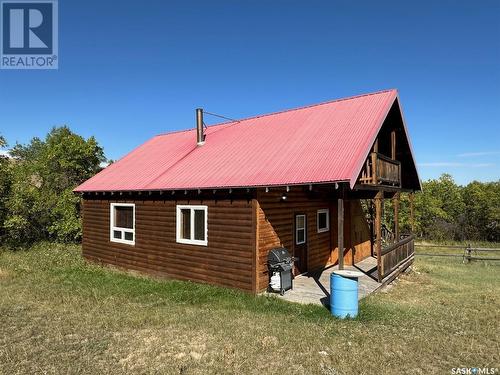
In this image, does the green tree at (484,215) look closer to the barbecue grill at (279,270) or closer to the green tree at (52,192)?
the barbecue grill at (279,270)

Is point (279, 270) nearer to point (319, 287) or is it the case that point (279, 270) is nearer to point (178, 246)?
point (319, 287)

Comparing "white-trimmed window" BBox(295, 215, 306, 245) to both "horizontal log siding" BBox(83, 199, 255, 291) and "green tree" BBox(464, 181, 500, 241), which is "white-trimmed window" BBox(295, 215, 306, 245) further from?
"green tree" BBox(464, 181, 500, 241)

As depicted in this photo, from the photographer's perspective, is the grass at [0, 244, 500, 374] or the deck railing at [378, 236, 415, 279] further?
the deck railing at [378, 236, 415, 279]

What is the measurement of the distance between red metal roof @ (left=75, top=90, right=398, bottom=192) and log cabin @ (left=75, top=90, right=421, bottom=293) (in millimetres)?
54

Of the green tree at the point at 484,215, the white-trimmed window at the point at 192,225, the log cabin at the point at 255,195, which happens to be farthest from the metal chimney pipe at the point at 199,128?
the green tree at the point at 484,215

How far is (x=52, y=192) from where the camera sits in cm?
2250

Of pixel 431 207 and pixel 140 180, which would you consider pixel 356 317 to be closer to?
pixel 140 180

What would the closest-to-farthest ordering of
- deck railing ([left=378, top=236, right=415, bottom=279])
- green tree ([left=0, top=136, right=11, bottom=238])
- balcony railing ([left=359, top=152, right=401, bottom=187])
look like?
balcony railing ([left=359, top=152, right=401, bottom=187])
deck railing ([left=378, top=236, right=415, bottom=279])
green tree ([left=0, top=136, right=11, bottom=238])

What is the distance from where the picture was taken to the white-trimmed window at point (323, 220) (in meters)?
14.5

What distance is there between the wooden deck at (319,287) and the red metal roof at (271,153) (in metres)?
3.09

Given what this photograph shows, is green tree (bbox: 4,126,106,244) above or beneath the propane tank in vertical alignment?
above

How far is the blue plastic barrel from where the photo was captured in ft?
28.1

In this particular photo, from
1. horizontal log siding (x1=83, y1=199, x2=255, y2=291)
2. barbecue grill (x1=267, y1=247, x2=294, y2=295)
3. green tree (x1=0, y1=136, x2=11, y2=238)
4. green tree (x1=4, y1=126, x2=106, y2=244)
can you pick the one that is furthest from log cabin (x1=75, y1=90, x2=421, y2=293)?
green tree (x1=0, y1=136, x2=11, y2=238)

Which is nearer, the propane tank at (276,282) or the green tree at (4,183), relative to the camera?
the propane tank at (276,282)
